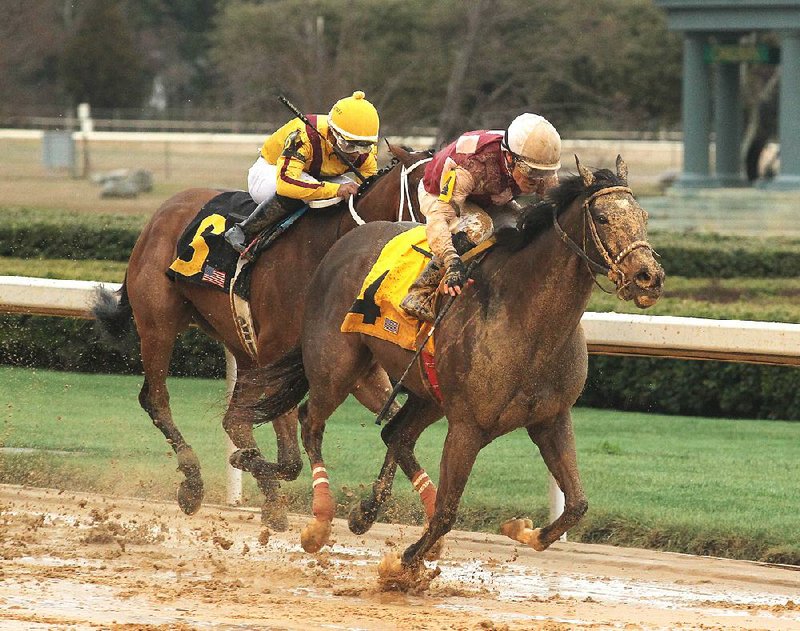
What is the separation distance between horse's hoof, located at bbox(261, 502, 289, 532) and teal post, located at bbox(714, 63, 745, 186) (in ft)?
51.9

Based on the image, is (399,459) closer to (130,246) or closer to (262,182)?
(262,182)

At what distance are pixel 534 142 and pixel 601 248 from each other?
572mm

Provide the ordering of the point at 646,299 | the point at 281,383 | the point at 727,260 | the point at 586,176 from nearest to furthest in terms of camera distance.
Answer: the point at 646,299 < the point at 586,176 < the point at 281,383 < the point at 727,260

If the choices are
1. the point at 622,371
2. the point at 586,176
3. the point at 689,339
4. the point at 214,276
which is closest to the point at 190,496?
the point at 214,276

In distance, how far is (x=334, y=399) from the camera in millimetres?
6137

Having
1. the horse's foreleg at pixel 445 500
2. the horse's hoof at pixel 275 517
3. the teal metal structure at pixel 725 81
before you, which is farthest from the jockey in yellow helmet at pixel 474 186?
the teal metal structure at pixel 725 81

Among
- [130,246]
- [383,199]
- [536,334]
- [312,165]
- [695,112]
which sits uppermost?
[312,165]

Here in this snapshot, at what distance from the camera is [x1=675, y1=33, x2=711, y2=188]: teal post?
816 inches

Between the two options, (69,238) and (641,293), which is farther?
(69,238)

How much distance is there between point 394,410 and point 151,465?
187cm

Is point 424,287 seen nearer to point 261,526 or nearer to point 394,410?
point 394,410

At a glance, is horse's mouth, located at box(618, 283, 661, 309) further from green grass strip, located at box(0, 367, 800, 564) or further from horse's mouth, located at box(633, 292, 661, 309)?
green grass strip, located at box(0, 367, 800, 564)

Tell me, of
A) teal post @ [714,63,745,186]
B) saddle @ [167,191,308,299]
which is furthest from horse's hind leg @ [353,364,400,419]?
teal post @ [714,63,745,186]

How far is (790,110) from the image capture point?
19844 mm
